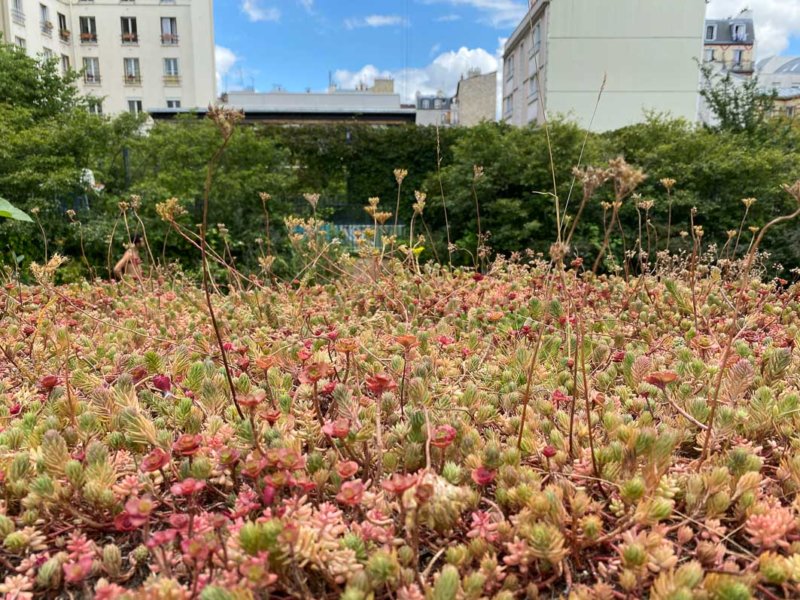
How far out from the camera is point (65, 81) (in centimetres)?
1169

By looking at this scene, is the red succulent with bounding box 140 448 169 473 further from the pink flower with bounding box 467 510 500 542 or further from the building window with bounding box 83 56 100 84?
the building window with bounding box 83 56 100 84

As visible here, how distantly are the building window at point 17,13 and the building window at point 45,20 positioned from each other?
1944 millimetres

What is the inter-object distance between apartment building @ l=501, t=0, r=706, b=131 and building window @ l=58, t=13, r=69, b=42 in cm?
2695

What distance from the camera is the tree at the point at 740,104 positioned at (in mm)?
Result: 13617

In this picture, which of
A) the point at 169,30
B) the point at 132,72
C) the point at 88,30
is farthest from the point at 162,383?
the point at 88,30

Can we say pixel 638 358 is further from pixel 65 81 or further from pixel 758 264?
pixel 65 81

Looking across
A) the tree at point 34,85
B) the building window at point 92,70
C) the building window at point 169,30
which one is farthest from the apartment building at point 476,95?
the tree at point 34,85

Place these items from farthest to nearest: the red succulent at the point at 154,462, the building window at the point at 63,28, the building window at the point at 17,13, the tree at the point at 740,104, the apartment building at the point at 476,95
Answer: the apartment building at the point at 476,95, the building window at the point at 63,28, the building window at the point at 17,13, the tree at the point at 740,104, the red succulent at the point at 154,462

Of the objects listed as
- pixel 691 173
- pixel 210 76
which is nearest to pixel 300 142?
pixel 691 173

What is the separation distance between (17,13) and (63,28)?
5.37 m

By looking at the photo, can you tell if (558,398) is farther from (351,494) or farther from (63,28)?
(63,28)

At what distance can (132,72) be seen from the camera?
35.7m

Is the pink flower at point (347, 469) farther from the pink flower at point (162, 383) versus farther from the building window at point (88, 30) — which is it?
the building window at point (88, 30)

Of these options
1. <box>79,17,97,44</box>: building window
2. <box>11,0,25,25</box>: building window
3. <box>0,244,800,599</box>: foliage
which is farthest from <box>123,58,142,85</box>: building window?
<box>0,244,800,599</box>: foliage
